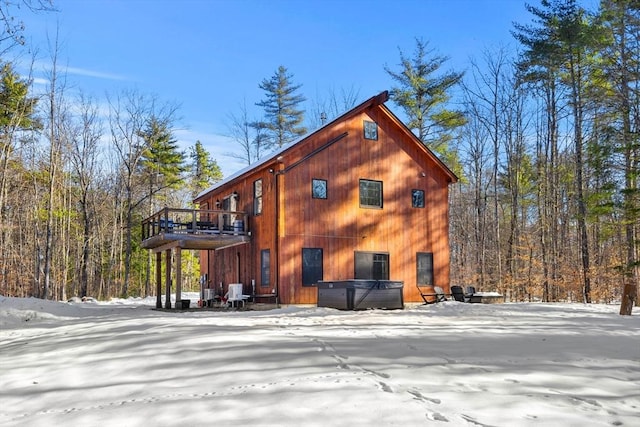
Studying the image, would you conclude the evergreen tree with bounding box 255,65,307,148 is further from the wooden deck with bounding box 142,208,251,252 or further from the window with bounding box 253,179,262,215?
the window with bounding box 253,179,262,215

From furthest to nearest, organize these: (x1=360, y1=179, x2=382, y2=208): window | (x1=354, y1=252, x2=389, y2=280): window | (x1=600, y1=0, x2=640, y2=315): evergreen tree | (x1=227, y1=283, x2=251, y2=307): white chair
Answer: (x1=360, y1=179, x2=382, y2=208): window, (x1=354, y1=252, x2=389, y2=280): window, (x1=227, y1=283, x2=251, y2=307): white chair, (x1=600, y1=0, x2=640, y2=315): evergreen tree

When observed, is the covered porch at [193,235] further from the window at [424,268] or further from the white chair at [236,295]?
the window at [424,268]

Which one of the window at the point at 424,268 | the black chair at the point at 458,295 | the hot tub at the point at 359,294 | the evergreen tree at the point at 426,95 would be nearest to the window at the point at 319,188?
the hot tub at the point at 359,294

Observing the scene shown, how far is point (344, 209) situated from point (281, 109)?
22.1 m

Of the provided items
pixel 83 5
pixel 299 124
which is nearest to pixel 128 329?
pixel 83 5

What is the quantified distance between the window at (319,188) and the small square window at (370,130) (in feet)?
8.18

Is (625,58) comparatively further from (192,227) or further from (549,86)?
(192,227)

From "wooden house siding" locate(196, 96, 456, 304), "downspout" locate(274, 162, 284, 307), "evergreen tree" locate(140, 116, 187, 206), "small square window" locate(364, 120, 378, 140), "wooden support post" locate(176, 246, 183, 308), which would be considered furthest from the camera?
"evergreen tree" locate(140, 116, 187, 206)

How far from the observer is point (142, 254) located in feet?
132

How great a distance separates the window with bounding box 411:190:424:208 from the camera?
63.8ft

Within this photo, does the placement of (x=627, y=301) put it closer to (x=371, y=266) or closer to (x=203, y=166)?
(x=371, y=266)

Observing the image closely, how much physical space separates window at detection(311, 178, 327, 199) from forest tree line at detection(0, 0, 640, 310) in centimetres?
491

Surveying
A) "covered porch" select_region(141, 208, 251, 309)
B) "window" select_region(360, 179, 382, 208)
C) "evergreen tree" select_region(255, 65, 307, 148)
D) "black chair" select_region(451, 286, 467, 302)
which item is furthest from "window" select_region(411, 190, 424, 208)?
"evergreen tree" select_region(255, 65, 307, 148)

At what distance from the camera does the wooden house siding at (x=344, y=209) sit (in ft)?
55.6
